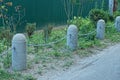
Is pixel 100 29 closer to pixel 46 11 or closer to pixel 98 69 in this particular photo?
pixel 98 69

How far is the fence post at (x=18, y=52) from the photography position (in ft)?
27.4

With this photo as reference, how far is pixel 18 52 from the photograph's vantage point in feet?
27.4

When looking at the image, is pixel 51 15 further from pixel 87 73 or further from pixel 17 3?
pixel 87 73

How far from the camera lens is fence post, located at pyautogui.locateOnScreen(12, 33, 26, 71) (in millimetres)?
8352

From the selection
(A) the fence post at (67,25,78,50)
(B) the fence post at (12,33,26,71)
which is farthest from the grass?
(B) the fence post at (12,33,26,71)

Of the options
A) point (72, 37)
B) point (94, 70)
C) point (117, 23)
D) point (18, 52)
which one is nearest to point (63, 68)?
point (94, 70)

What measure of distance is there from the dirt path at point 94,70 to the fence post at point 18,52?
1.90ft

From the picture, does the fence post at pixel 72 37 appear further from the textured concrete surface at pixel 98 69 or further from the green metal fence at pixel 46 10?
the green metal fence at pixel 46 10

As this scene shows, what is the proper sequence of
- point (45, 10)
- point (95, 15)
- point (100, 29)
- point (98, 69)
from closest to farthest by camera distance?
point (98, 69) < point (100, 29) < point (95, 15) < point (45, 10)

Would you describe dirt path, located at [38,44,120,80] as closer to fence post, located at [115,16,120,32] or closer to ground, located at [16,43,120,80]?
ground, located at [16,43,120,80]

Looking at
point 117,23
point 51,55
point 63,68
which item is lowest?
point 63,68

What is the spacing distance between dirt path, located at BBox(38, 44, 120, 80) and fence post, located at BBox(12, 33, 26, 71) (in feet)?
1.90

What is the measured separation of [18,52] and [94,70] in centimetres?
218

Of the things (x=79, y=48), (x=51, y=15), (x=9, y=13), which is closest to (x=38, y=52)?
(x=79, y=48)
